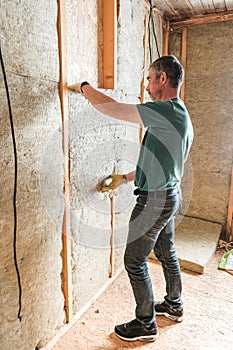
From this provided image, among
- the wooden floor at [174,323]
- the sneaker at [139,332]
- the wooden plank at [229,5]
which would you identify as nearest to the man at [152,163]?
the sneaker at [139,332]

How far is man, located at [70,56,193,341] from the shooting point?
133 centimetres

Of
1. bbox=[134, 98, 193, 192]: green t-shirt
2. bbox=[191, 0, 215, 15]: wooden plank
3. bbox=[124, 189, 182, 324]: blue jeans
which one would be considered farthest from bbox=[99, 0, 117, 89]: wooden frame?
bbox=[191, 0, 215, 15]: wooden plank

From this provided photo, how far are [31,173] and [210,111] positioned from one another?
226 centimetres

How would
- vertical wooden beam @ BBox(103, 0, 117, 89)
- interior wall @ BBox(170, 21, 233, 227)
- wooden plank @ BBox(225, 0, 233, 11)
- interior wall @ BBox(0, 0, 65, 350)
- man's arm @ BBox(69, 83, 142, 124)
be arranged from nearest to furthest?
interior wall @ BBox(0, 0, 65, 350) → man's arm @ BBox(69, 83, 142, 124) → vertical wooden beam @ BBox(103, 0, 117, 89) → wooden plank @ BBox(225, 0, 233, 11) → interior wall @ BBox(170, 21, 233, 227)

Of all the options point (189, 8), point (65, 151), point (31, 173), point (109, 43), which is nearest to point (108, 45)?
point (109, 43)

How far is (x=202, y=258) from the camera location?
94.6 inches

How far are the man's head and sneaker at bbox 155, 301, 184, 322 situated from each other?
1.38 m

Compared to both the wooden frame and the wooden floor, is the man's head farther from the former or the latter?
the wooden floor

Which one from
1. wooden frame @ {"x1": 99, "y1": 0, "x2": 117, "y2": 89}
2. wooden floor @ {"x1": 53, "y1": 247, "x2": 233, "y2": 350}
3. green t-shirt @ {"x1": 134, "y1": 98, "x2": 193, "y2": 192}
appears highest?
wooden frame @ {"x1": 99, "y1": 0, "x2": 117, "y2": 89}

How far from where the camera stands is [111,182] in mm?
1860

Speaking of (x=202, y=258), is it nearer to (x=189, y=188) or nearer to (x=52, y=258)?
(x=189, y=188)

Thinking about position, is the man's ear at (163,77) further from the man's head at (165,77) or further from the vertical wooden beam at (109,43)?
the vertical wooden beam at (109,43)

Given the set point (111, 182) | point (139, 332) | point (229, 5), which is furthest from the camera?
point (229, 5)

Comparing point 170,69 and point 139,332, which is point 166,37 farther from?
point 139,332
